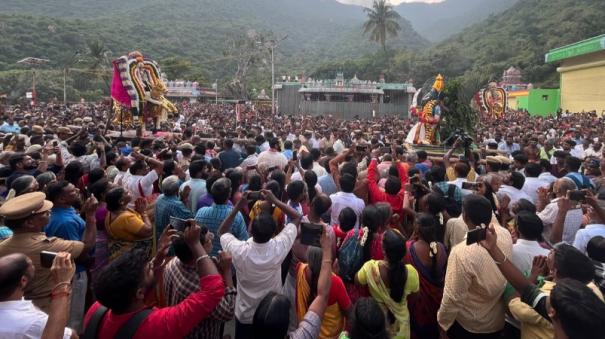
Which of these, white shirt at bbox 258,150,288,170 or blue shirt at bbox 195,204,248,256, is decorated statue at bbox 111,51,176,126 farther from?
blue shirt at bbox 195,204,248,256

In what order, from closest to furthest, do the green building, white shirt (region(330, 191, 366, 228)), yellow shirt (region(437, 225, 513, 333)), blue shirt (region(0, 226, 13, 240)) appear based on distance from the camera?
yellow shirt (region(437, 225, 513, 333)) → blue shirt (region(0, 226, 13, 240)) → white shirt (region(330, 191, 366, 228)) → the green building

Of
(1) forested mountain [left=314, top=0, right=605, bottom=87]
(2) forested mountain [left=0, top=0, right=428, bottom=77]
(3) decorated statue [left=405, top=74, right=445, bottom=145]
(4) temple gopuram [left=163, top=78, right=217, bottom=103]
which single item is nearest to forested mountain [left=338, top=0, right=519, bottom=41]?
(2) forested mountain [left=0, top=0, right=428, bottom=77]

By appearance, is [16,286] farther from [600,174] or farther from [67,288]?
[600,174]

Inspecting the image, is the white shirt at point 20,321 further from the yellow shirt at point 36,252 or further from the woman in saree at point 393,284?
the woman in saree at point 393,284

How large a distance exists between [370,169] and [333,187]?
72 centimetres

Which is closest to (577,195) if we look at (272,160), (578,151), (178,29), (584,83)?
(272,160)

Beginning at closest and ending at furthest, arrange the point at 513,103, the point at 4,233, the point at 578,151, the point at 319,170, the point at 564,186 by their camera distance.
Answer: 1. the point at 4,233
2. the point at 564,186
3. the point at 319,170
4. the point at 578,151
5. the point at 513,103

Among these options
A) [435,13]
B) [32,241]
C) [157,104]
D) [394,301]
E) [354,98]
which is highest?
[435,13]

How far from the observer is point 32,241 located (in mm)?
2812

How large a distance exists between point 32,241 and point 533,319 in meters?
3.15

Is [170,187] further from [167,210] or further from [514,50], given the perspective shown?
[514,50]

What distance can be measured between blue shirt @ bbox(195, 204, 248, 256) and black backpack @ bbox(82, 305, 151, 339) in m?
1.52

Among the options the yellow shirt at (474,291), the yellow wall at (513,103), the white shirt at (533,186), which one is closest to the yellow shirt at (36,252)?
the yellow shirt at (474,291)

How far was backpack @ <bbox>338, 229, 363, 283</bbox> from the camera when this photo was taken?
10.2ft
